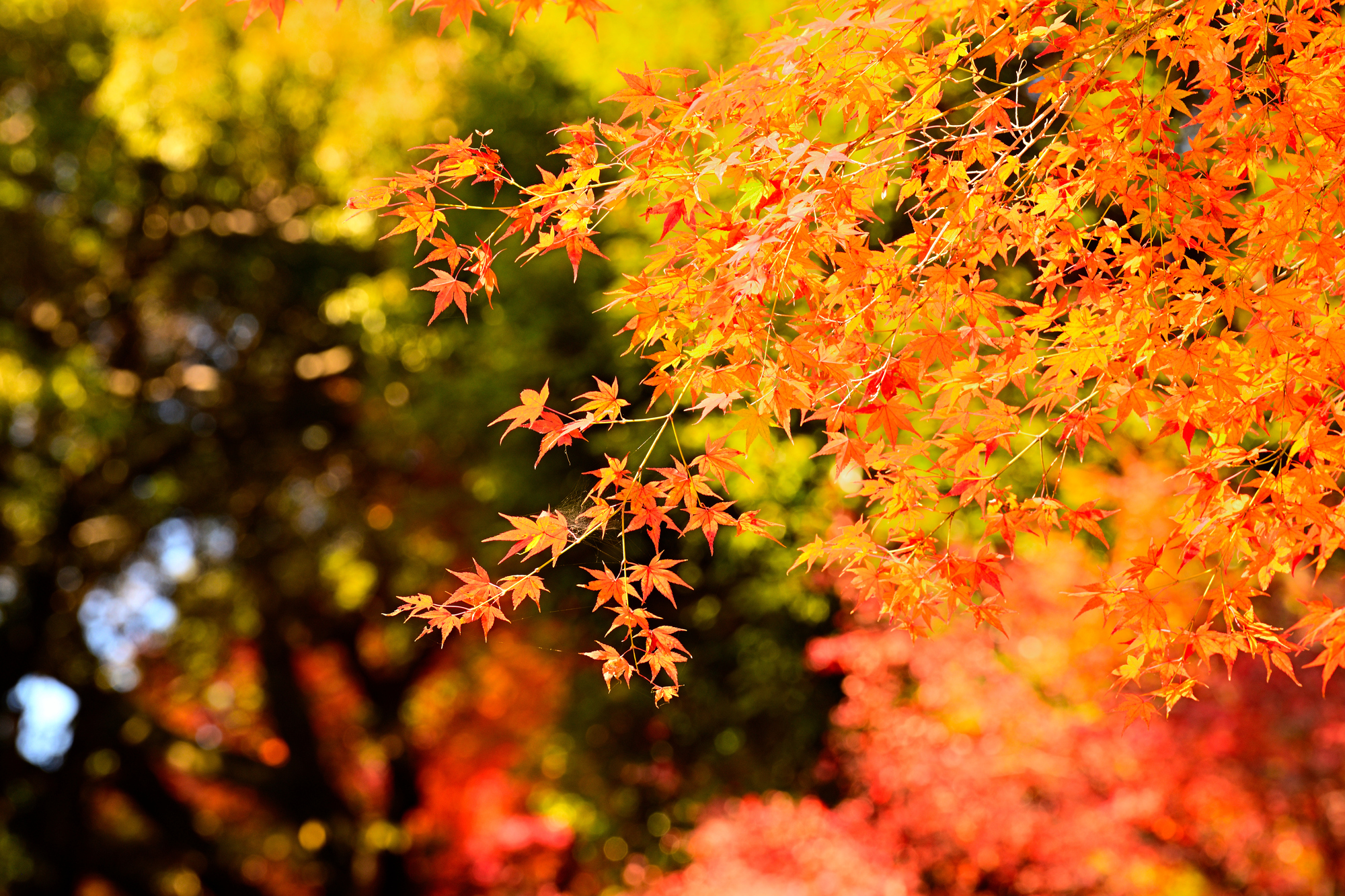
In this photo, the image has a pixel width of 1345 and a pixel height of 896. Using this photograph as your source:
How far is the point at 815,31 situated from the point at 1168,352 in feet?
3.06

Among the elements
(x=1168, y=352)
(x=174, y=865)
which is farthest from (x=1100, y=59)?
(x=174, y=865)

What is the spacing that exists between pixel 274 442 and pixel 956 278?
9.60m

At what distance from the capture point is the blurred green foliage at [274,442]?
7.95 meters

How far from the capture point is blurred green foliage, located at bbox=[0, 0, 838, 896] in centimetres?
795

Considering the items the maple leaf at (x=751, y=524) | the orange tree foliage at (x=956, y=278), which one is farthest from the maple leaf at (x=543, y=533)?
the maple leaf at (x=751, y=524)

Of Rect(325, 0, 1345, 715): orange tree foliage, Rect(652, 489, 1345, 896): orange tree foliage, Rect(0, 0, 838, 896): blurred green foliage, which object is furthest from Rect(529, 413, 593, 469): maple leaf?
Rect(0, 0, 838, 896): blurred green foliage

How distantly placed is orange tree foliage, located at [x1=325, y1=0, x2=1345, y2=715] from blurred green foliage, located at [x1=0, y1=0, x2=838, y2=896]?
4.85 m

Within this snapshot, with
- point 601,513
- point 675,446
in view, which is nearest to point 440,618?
point 601,513

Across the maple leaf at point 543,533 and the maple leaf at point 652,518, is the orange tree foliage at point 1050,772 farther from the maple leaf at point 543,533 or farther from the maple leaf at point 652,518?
the maple leaf at point 543,533

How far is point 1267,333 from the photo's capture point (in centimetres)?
224

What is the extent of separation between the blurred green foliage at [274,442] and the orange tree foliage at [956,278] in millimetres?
4847

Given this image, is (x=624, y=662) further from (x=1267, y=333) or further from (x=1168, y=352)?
(x=1267, y=333)

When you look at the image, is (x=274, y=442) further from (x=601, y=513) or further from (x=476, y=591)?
(x=601, y=513)

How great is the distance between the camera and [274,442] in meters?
10.8
